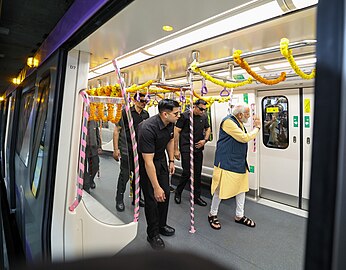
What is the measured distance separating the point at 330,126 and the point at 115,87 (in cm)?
164

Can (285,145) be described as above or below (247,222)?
above

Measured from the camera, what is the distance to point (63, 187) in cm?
164

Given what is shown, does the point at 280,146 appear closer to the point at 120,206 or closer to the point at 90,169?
the point at 120,206

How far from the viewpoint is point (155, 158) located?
2.70 metres

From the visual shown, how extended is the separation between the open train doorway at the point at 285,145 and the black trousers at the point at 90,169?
3712 millimetres

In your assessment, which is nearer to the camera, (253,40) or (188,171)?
(253,40)

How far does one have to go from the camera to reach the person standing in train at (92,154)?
1.78m

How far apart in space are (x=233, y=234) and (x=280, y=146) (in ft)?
7.19

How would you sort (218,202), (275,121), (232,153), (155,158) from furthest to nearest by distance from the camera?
(275,121)
(218,202)
(232,153)
(155,158)

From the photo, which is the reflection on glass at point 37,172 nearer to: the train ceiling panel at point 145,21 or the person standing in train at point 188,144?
the train ceiling panel at point 145,21

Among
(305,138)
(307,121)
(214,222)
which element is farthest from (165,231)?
Answer: (307,121)

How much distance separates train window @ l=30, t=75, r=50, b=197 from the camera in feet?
6.44

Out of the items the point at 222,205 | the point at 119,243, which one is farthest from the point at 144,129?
the point at 222,205

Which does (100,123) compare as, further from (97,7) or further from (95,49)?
(97,7)
